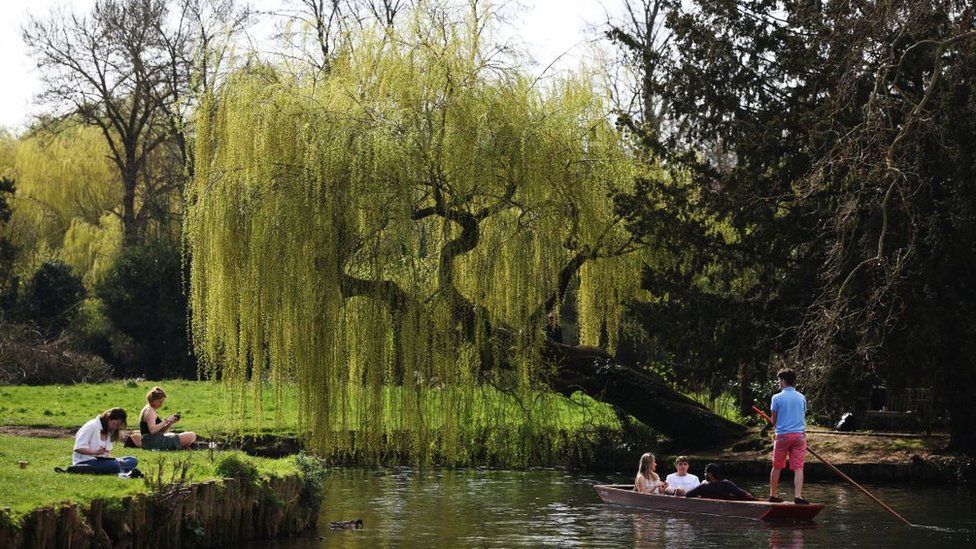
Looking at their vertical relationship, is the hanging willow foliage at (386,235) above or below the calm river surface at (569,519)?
above

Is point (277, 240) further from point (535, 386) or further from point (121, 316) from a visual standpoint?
point (121, 316)

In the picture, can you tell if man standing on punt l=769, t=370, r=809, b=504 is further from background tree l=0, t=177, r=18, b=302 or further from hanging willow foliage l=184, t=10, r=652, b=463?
background tree l=0, t=177, r=18, b=302

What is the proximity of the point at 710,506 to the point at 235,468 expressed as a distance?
675 centimetres

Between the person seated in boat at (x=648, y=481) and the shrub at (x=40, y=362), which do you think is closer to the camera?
the person seated in boat at (x=648, y=481)

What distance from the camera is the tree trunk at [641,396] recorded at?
23719 mm

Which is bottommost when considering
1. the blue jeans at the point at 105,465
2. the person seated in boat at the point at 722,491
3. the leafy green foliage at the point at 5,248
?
the person seated in boat at the point at 722,491

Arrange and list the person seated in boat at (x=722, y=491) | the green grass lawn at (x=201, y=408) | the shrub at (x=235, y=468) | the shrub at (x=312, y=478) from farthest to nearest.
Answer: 1. the green grass lawn at (x=201, y=408)
2. the person seated in boat at (x=722, y=491)
3. the shrub at (x=312, y=478)
4. the shrub at (x=235, y=468)

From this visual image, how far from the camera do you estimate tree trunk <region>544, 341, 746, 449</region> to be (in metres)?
23.7

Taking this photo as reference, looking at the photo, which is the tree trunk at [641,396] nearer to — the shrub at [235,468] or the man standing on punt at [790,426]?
the man standing on punt at [790,426]

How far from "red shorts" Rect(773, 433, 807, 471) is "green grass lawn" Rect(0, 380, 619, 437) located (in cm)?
470

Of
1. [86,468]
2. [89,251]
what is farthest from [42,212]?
[86,468]

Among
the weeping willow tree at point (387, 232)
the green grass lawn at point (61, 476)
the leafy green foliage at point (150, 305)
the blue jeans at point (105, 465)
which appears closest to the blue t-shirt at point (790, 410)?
the weeping willow tree at point (387, 232)

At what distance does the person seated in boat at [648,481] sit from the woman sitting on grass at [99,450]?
7252 millimetres

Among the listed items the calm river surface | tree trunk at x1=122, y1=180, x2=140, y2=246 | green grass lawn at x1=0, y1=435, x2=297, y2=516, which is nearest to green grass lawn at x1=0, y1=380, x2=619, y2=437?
the calm river surface
